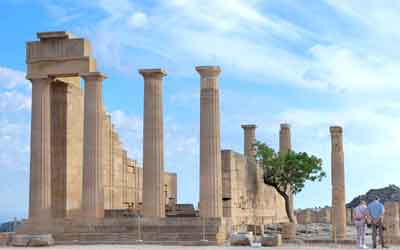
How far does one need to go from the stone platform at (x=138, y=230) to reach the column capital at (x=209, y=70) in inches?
276

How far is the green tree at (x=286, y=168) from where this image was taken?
195 ft

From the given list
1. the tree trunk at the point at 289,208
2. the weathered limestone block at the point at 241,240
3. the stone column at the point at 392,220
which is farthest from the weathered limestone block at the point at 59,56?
the tree trunk at the point at 289,208

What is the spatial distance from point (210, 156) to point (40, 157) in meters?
8.24

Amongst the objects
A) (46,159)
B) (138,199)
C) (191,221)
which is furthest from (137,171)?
(191,221)

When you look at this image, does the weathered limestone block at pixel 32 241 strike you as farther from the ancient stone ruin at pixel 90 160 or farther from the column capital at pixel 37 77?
the column capital at pixel 37 77

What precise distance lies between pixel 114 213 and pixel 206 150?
5835 mm

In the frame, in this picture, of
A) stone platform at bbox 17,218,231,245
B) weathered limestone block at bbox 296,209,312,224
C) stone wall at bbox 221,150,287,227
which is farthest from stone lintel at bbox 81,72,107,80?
weathered limestone block at bbox 296,209,312,224

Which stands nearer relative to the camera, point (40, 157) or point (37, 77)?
point (40, 157)

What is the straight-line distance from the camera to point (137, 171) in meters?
48.6

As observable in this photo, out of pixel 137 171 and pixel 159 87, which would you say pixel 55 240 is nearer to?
pixel 159 87

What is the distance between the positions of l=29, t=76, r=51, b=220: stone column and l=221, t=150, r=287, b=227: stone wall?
11.6 metres

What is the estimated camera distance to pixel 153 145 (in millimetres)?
37938

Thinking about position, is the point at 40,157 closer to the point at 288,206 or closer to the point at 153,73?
the point at 153,73

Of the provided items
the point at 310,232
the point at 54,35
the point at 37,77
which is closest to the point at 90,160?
the point at 37,77
